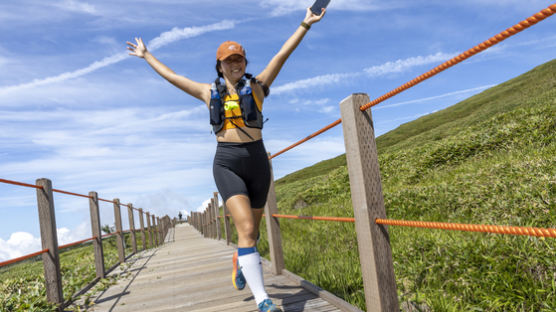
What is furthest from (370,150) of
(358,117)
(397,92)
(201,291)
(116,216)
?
(116,216)

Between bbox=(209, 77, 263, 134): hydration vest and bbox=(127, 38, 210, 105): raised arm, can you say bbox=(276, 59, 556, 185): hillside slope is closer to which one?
bbox=(127, 38, 210, 105): raised arm

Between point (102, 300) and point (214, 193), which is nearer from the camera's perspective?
point (102, 300)

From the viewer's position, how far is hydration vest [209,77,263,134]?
2457mm

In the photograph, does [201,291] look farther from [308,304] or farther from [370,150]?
[370,150]

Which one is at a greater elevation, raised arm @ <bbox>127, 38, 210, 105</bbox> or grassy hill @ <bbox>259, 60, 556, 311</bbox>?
raised arm @ <bbox>127, 38, 210, 105</bbox>

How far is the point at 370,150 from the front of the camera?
2.06 meters

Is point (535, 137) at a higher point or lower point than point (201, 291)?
higher

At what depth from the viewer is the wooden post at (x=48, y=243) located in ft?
11.5

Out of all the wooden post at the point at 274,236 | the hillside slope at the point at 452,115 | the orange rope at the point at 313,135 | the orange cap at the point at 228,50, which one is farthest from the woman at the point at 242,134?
the hillside slope at the point at 452,115

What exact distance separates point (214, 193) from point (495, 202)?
21.9 ft

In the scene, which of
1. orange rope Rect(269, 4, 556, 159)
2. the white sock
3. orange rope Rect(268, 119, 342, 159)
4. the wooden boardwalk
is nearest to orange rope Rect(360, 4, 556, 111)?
orange rope Rect(269, 4, 556, 159)

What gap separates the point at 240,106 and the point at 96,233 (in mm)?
3694

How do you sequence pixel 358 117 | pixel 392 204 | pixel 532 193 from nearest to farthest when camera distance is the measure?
pixel 358 117, pixel 532 193, pixel 392 204

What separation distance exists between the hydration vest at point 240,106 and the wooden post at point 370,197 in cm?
60
